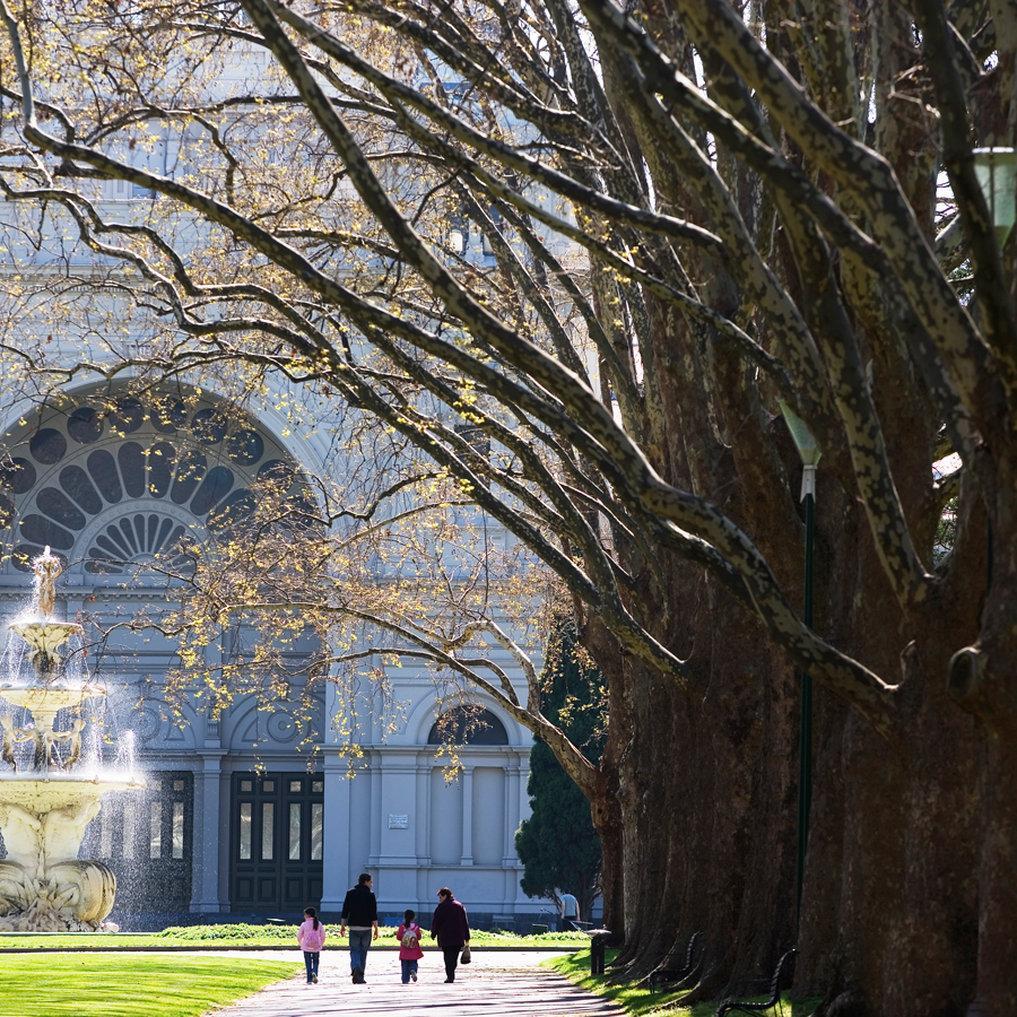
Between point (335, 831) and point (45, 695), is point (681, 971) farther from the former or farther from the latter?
point (335, 831)

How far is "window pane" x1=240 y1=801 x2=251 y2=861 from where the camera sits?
151 feet

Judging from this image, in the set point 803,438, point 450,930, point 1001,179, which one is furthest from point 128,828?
point 1001,179

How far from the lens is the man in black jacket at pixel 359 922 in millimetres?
21891

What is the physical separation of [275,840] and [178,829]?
2.21m

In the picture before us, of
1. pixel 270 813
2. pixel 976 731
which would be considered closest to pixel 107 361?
pixel 270 813

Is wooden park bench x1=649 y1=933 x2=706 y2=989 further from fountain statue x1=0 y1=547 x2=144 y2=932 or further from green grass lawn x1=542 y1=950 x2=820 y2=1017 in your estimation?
fountain statue x1=0 y1=547 x2=144 y2=932

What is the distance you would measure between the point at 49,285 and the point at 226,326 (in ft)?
9.93

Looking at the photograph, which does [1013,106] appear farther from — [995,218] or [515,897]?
[515,897]

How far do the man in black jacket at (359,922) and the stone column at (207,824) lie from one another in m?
23.5

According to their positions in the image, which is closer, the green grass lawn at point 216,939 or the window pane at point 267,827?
the green grass lawn at point 216,939

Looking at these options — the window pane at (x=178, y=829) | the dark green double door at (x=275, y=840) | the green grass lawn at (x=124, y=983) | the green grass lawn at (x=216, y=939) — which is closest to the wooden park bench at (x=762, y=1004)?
the green grass lawn at (x=124, y=983)

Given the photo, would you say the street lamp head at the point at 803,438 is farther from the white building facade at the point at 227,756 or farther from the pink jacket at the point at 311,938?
the white building facade at the point at 227,756

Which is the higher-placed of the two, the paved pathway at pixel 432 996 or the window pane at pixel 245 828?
the window pane at pixel 245 828

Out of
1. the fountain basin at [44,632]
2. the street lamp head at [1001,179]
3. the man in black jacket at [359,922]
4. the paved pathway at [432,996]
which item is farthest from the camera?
the fountain basin at [44,632]
